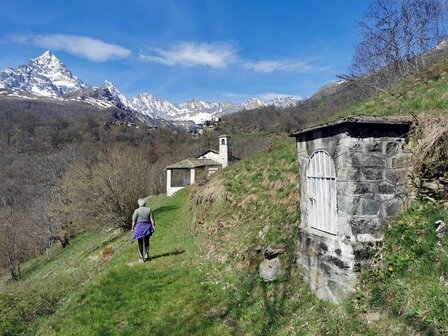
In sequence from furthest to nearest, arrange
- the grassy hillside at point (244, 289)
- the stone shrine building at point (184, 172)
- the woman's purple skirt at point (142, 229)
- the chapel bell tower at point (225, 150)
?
the chapel bell tower at point (225, 150), the stone shrine building at point (184, 172), the woman's purple skirt at point (142, 229), the grassy hillside at point (244, 289)

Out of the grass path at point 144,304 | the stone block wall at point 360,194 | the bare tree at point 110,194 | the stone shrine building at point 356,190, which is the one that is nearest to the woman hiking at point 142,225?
the grass path at point 144,304

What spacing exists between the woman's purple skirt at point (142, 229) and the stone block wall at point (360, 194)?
6.38 meters

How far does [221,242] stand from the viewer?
36.1 ft

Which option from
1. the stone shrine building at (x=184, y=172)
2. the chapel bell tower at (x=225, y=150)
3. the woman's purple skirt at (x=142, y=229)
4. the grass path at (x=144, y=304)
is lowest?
the grass path at (x=144, y=304)

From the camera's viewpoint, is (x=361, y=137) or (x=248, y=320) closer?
(x=361, y=137)

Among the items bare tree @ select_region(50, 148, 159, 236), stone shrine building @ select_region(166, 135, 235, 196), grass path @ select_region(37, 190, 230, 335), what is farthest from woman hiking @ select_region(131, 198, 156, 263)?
stone shrine building @ select_region(166, 135, 235, 196)

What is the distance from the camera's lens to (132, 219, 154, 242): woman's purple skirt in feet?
34.6

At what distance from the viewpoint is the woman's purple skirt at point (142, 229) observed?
34.6 ft

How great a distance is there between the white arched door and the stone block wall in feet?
0.62

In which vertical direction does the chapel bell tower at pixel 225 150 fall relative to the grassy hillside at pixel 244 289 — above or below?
above

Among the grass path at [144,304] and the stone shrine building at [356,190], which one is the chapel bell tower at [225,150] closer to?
the grass path at [144,304]

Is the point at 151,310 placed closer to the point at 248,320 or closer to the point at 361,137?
the point at 248,320

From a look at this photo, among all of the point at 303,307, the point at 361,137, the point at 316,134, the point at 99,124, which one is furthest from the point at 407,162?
the point at 99,124

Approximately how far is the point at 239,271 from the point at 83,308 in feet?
13.2
